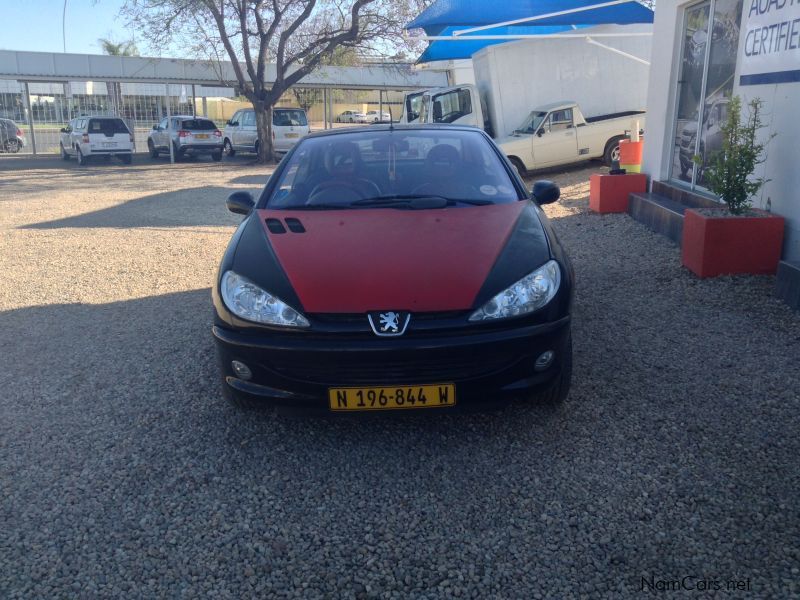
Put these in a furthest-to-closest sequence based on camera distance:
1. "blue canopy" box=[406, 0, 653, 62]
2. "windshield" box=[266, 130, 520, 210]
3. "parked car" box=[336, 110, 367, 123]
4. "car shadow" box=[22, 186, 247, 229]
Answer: "parked car" box=[336, 110, 367, 123] → "blue canopy" box=[406, 0, 653, 62] → "car shadow" box=[22, 186, 247, 229] → "windshield" box=[266, 130, 520, 210]

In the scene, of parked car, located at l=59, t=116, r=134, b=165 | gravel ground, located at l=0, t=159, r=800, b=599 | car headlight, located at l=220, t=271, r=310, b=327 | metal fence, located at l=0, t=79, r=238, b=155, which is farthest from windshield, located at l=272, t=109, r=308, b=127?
car headlight, located at l=220, t=271, r=310, b=327

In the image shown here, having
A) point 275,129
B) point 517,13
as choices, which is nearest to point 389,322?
point 517,13

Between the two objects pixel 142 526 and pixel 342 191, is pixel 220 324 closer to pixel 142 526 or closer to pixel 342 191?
pixel 142 526

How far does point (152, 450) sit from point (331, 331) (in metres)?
1.16

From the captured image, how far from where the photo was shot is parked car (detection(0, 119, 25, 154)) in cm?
3166

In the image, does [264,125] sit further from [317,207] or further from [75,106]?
[317,207]

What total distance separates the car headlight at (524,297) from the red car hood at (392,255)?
95 mm

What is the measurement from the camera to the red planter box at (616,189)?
10156 mm

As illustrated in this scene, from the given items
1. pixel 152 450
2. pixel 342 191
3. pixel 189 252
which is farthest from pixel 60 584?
pixel 189 252

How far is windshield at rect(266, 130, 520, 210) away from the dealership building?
8.76 ft

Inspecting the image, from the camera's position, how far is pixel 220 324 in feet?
11.5

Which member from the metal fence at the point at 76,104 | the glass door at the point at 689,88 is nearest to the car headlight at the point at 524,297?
the glass door at the point at 689,88

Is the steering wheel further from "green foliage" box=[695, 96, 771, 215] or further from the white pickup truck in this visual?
the white pickup truck

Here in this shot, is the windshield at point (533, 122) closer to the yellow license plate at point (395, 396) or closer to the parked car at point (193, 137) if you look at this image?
the yellow license plate at point (395, 396)
